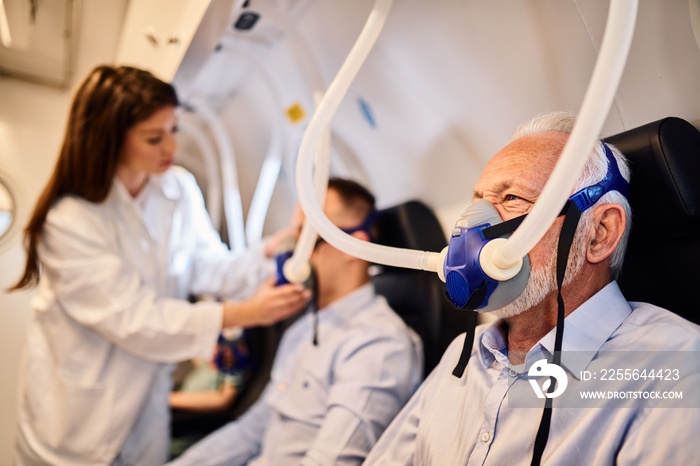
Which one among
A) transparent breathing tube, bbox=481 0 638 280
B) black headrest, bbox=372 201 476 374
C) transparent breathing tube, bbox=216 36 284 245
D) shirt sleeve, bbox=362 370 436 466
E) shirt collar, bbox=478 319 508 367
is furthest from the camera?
transparent breathing tube, bbox=216 36 284 245

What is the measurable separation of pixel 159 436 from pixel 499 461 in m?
1.38

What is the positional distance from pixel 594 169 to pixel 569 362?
1.34 feet

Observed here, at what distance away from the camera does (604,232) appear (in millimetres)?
920

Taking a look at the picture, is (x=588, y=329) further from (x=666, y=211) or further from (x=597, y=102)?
(x=597, y=102)

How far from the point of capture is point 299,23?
1.85 m

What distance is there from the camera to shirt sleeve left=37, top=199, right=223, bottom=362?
4.88ft

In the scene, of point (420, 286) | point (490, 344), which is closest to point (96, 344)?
point (420, 286)

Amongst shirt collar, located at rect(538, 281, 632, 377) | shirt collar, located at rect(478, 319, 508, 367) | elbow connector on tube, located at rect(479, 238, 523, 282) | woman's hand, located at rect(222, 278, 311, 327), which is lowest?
woman's hand, located at rect(222, 278, 311, 327)

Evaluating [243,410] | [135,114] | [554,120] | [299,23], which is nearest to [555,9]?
[554,120]

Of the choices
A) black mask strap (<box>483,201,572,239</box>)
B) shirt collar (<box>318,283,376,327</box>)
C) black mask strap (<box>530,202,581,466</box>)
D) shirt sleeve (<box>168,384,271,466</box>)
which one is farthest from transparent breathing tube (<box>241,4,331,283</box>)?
shirt sleeve (<box>168,384,271,466</box>)

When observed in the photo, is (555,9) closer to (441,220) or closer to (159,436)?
(441,220)

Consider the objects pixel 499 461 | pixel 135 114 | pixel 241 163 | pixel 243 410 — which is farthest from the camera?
pixel 241 163

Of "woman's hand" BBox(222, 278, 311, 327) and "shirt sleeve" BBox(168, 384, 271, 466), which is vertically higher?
"woman's hand" BBox(222, 278, 311, 327)

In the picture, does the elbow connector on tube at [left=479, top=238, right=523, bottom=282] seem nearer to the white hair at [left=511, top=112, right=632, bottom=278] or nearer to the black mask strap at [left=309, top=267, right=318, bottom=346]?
the white hair at [left=511, top=112, right=632, bottom=278]
